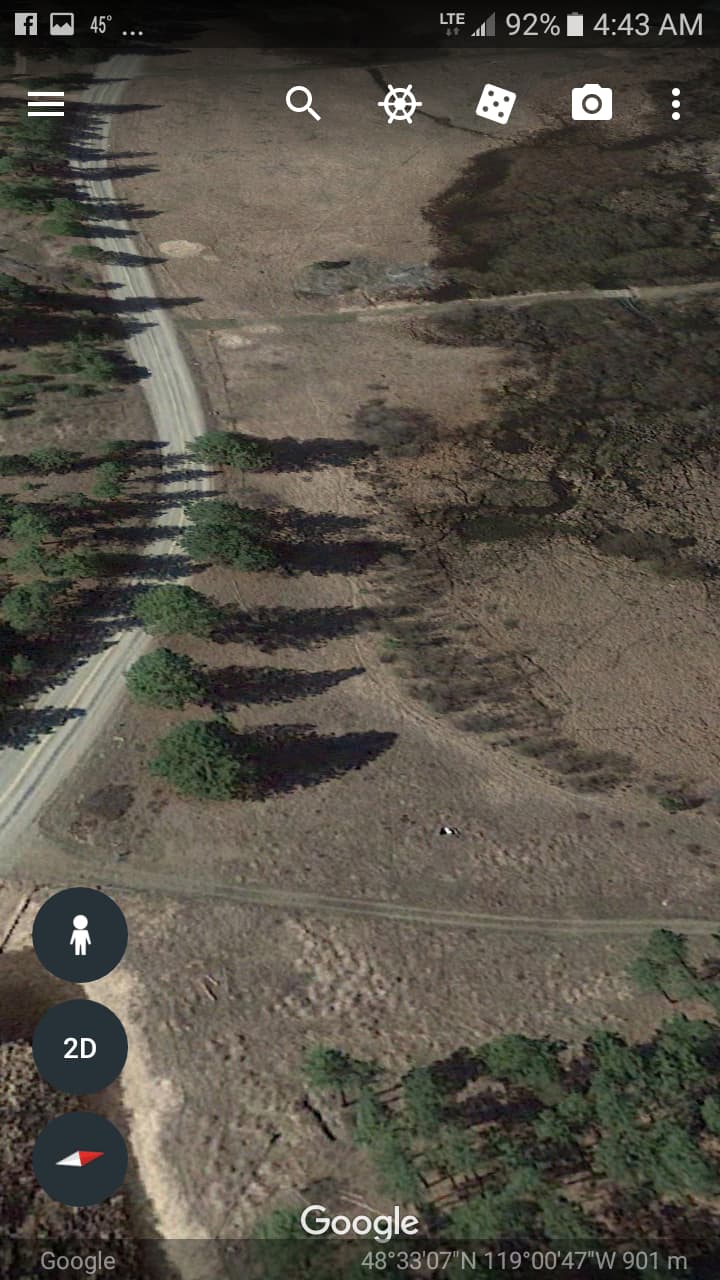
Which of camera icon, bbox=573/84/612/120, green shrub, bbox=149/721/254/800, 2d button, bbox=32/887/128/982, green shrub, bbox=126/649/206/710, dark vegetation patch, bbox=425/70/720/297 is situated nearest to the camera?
2d button, bbox=32/887/128/982

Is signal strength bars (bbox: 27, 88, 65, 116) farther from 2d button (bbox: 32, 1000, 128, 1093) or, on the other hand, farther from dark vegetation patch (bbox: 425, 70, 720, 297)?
2d button (bbox: 32, 1000, 128, 1093)

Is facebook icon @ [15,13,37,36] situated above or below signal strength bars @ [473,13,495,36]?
above

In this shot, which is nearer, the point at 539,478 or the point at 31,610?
the point at 31,610

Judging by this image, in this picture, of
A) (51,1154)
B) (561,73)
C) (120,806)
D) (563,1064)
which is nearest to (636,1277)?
(563,1064)

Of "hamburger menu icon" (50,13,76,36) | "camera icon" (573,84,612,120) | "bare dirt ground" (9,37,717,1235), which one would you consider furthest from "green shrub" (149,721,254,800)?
"hamburger menu icon" (50,13,76,36)

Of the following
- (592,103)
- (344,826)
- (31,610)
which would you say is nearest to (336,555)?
(31,610)

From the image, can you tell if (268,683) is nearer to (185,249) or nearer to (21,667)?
(21,667)
